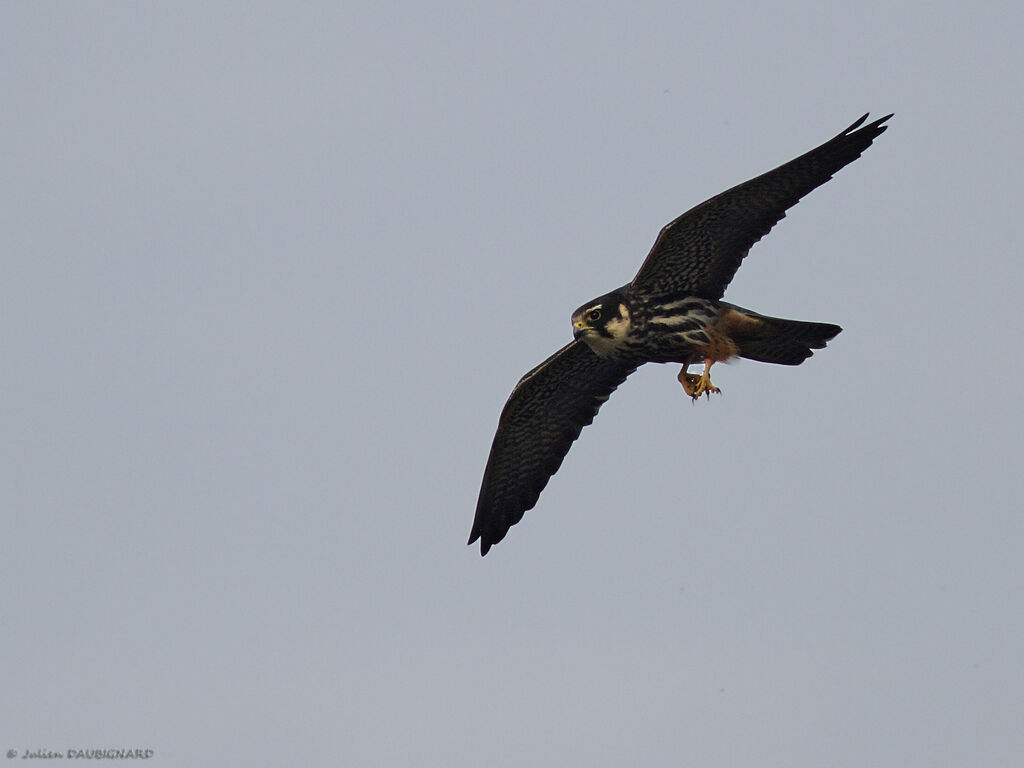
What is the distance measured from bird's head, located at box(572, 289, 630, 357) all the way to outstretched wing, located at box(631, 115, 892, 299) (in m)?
0.27

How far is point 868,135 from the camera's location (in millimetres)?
15664

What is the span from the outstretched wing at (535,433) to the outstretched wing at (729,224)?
180 cm

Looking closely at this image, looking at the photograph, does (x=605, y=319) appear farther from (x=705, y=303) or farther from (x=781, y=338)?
(x=781, y=338)

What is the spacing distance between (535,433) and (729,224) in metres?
3.77

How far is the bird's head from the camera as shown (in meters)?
16.6

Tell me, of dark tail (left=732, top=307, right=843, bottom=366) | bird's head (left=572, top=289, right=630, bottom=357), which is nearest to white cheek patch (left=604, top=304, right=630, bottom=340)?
bird's head (left=572, top=289, right=630, bottom=357)

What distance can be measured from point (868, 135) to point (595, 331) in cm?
361

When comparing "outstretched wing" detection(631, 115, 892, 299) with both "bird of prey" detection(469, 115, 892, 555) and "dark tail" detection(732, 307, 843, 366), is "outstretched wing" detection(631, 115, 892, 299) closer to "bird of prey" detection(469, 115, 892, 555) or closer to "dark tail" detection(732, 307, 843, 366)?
"bird of prey" detection(469, 115, 892, 555)

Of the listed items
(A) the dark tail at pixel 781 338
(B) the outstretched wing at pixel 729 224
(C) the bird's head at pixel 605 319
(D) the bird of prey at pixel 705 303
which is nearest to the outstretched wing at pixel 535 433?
(D) the bird of prey at pixel 705 303

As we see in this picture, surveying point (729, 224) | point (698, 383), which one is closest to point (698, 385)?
point (698, 383)

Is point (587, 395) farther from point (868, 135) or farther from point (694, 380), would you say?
point (868, 135)

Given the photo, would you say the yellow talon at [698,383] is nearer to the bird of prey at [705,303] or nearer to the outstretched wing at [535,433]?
the bird of prey at [705,303]

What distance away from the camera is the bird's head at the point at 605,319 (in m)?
16.6

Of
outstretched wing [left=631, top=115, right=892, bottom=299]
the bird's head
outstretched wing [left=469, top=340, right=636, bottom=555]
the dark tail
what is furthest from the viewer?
outstretched wing [left=469, top=340, right=636, bottom=555]
